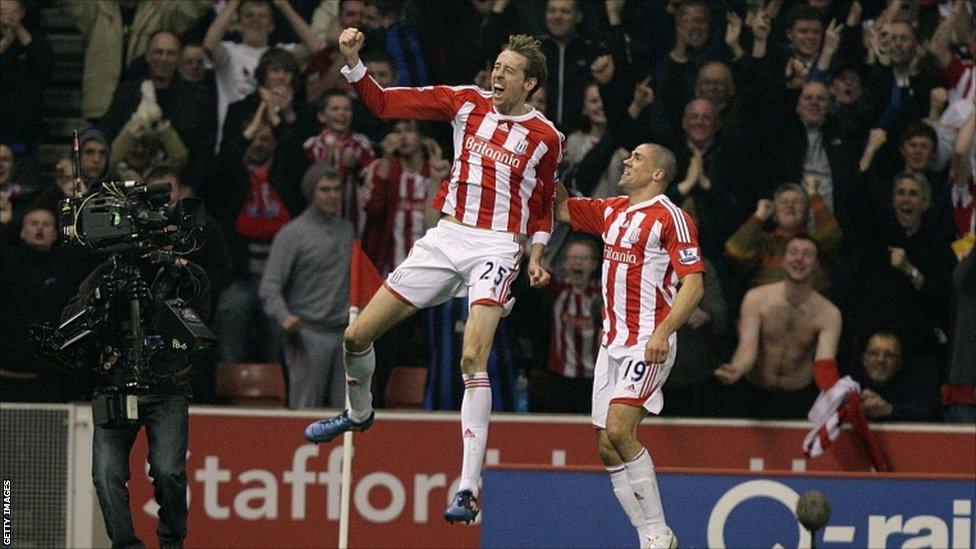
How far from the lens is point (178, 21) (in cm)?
1552

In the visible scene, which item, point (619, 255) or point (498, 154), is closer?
point (498, 154)

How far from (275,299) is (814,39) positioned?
4.60 m

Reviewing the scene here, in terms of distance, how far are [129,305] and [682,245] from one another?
3089 millimetres

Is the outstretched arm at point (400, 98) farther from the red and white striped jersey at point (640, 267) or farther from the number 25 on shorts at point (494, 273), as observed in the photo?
the red and white striped jersey at point (640, 267)

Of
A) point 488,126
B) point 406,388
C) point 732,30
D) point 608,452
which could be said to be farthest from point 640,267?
point 732,30

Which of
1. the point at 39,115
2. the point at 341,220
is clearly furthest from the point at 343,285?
the point at 39,115

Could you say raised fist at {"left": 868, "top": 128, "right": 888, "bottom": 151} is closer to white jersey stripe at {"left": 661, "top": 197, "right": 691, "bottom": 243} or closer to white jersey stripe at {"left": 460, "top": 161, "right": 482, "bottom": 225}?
white jersey stripe at {"left": 661, "top": 197, "right": 691, "bottom": 243}

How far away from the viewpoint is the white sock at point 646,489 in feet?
38.0

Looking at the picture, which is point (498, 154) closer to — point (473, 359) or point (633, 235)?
point (633, 235)

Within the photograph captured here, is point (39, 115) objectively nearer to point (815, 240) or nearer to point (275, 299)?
point (275, 299)

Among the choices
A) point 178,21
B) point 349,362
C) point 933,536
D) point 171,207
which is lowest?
point 933,536

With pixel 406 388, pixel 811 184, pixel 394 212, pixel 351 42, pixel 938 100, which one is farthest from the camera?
pixel 938 100

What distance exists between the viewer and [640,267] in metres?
11.7

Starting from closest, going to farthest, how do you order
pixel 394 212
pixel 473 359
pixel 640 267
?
pixel 473 359
pixel 640 267
pixel 394 212
